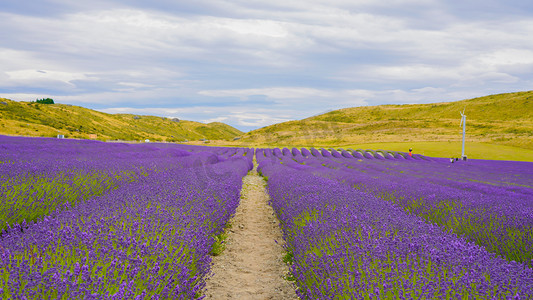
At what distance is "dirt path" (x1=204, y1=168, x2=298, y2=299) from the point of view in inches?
145

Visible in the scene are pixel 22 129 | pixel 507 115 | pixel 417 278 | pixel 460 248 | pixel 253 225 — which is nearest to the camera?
pixel 417 278

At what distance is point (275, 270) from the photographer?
429 centimetres

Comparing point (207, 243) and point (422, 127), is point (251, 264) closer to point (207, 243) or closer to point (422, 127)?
point (207, 243)

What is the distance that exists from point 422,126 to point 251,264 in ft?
183

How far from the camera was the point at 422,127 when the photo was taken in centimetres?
5278

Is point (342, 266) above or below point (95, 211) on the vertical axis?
below

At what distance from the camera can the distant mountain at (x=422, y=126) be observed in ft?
133

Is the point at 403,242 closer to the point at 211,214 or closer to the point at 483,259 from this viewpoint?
the point at 483,259

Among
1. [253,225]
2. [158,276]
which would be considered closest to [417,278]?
[158,276]

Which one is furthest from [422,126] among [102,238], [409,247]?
[102,238]

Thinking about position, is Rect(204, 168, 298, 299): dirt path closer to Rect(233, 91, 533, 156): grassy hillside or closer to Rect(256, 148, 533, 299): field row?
Rect(256, 148, 533, 299): field row

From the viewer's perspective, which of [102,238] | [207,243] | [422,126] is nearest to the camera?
[102,238]

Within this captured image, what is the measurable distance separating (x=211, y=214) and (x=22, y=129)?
145ft

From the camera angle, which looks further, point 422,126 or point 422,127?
point 422,126
